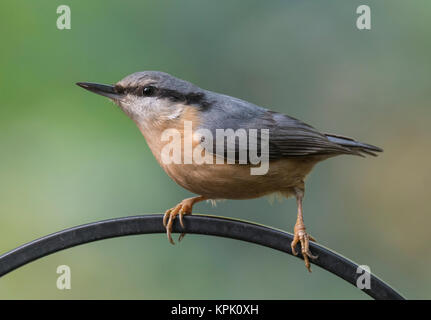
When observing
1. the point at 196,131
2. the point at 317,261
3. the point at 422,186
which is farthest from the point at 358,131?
the point at 317,261

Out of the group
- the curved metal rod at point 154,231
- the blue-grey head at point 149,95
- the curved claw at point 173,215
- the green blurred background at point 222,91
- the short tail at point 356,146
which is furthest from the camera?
the green blurred background at point 222,91

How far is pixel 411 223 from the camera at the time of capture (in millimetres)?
3766

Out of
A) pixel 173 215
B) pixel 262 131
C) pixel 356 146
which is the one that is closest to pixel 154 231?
pixel 173 215

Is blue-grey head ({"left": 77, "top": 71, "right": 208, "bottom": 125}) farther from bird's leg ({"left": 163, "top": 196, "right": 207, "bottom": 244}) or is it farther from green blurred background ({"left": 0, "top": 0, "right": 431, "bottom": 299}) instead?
green blurred background ({"left": 0, "top": 0, "right": 431, "bottom": 299})

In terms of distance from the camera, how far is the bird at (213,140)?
251 cm

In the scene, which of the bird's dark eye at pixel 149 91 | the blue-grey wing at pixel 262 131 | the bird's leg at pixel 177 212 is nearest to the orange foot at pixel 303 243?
the blue-grey wing at pixel 262 131

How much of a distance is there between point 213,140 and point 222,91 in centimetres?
115

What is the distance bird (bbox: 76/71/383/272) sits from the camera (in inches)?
99.0

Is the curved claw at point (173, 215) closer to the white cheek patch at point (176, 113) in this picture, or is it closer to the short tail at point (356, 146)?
the white cheek patch at point (176, 113)

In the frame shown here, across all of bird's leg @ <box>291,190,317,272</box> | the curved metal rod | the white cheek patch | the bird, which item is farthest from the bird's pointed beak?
bird's leg @ <box>291,190,317,272</box>

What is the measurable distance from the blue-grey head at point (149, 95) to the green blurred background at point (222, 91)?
566 mm

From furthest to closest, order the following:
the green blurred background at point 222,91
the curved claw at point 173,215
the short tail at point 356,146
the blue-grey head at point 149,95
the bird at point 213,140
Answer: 1. the green blurred background at point 222,91
2. the short tail at point 356,146
3. the blue-grey head at point 149,95
4. the bird at point 213,140
5. the curved claw at point 173,215

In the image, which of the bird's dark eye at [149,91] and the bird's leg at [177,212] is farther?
the bird's dark eye at [149,91]

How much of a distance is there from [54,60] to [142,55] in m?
0.47
